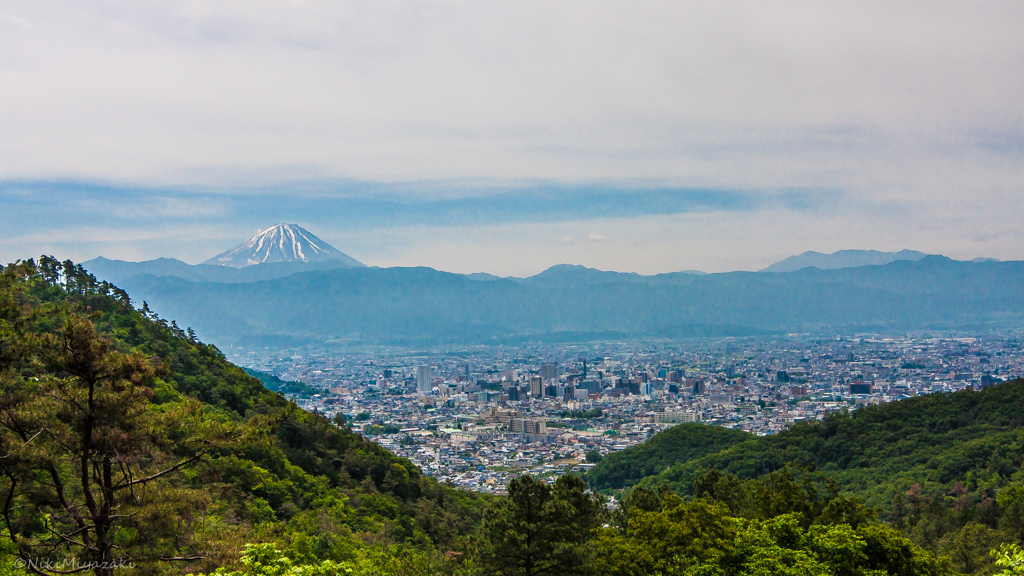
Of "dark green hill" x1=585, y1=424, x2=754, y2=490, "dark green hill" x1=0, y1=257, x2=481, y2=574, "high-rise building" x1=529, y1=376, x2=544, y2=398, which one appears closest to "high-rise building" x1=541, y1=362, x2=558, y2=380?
"high-rise building" x1=529, y1=376, x2=544, y2=398

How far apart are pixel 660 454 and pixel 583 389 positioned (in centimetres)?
3905

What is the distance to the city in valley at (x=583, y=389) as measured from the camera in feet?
170

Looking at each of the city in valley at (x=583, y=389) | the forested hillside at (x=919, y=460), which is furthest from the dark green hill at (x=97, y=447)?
the city in valley at (x=583, y=389)

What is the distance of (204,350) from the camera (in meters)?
30.8

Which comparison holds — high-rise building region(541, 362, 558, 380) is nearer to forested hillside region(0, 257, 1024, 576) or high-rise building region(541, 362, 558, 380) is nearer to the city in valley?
the city in valley

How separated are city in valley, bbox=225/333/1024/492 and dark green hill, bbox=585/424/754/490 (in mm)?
3169

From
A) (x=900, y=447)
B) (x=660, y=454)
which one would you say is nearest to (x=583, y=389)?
(x=660, y=454)

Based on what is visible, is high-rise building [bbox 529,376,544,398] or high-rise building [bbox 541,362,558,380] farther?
high-rise building [bbox 541,362,558,380]

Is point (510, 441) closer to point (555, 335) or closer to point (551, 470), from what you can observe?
point (551, 470)

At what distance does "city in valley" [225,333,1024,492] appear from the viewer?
51688 millimetres

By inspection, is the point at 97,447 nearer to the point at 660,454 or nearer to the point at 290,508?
the point at 290,508

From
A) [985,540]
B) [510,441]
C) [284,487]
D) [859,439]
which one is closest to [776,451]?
[859,439]

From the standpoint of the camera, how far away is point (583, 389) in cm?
8156

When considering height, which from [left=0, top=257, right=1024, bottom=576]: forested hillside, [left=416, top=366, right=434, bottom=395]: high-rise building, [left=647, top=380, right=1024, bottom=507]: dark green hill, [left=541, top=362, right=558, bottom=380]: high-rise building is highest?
[left=0, top=257, right=1024, bottom=576]: forested hillside
